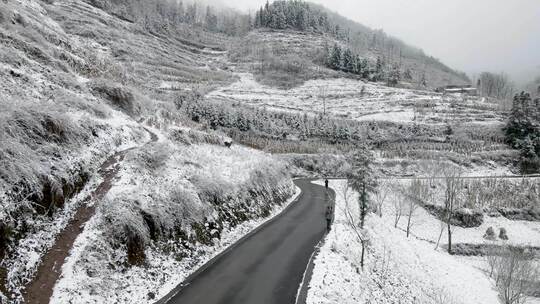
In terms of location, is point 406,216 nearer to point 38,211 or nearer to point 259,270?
point 259,270

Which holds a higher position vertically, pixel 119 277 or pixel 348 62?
pixel 348 62

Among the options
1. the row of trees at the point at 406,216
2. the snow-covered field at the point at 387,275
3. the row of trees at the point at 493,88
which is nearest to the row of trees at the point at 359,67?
the row of trees at the point at 493,88

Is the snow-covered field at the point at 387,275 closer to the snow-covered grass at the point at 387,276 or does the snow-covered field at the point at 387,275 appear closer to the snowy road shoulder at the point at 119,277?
the snow-covered grass at the point at 387,276

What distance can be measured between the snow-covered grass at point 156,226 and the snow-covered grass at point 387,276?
5.27 metres

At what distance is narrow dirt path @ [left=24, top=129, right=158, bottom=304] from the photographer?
30.1 feet

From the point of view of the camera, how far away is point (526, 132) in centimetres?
7862

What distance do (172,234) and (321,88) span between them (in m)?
112

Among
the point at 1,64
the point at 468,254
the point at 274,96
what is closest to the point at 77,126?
the point at 1,64

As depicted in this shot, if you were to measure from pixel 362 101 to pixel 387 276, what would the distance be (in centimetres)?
9432

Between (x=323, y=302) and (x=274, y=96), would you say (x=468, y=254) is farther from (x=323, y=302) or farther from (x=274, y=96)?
(x=274, y=96)

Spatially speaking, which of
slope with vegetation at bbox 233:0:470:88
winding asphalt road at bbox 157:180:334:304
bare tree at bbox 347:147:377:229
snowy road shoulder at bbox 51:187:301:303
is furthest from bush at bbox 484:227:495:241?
slope with vegetation at bbox 233:0:470:88

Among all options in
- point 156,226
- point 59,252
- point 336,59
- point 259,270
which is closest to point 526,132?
point 336,59

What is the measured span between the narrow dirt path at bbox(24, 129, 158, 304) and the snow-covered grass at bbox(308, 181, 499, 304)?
8650mm

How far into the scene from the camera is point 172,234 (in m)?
14.7
